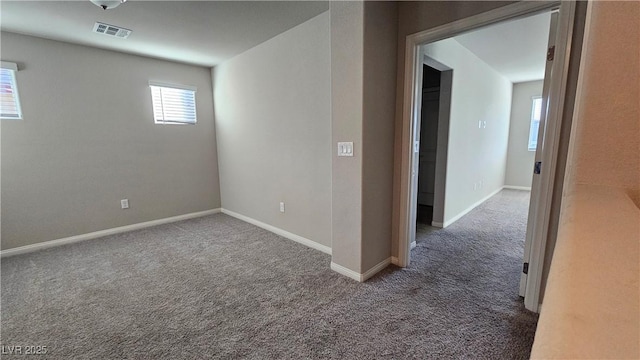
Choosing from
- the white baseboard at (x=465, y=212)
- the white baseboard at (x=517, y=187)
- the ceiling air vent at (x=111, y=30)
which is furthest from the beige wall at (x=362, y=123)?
the white baseboard at (x=517, y=187)

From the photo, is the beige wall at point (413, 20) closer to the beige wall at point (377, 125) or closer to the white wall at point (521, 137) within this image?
the beige wall at point (377, 125)

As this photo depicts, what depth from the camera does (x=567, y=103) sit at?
1582 millimetres

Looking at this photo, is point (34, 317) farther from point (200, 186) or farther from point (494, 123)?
point (494, 123)

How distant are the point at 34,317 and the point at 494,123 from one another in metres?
6.45

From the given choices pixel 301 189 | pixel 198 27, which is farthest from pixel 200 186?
pixel 198 27

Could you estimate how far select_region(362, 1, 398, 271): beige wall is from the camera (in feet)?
6.66

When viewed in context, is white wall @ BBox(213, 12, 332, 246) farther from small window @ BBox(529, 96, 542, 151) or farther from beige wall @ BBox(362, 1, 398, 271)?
small window @ BBox(529, 96, 542, 151)

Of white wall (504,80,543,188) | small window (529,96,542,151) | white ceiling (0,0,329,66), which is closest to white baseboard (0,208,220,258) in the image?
white ceiling (0,0,329,66)

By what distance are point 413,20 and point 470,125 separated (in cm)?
236

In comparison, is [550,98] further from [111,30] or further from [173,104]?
[173,104]

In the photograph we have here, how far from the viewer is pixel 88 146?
3.30 m

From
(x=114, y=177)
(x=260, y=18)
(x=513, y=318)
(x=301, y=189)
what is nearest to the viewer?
(x=513, y=318)

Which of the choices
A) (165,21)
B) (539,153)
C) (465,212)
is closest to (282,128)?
(165,21)

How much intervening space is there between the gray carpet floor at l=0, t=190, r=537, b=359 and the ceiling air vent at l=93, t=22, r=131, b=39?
234 cm
